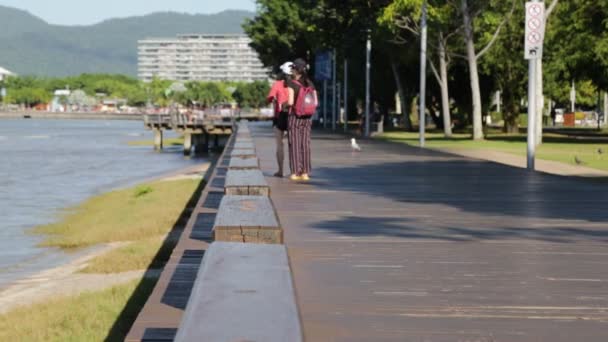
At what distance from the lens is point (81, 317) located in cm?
1273

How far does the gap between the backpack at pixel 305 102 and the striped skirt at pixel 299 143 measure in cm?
27

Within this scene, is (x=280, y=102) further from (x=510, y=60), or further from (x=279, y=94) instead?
(x=510, y=60)

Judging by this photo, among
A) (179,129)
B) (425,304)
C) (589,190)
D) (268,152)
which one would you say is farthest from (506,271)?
(179,129)

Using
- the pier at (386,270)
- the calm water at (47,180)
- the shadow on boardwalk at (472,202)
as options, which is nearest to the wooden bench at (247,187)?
the pier at (386,270)

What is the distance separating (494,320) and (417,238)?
15.1 ft

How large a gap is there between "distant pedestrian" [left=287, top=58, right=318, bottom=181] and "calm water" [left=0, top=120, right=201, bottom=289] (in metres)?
4.57

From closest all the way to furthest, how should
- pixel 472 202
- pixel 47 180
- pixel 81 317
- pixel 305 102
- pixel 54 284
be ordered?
pixel 81 317
pixel 472 202
pixel 54 284
pixel 305 102
pixel 47 180

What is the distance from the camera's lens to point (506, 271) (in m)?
9.35

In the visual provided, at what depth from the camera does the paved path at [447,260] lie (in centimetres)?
705

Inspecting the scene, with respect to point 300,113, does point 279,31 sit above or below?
above

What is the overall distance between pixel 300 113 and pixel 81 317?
713cm

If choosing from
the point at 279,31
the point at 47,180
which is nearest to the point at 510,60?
the point at 47,180

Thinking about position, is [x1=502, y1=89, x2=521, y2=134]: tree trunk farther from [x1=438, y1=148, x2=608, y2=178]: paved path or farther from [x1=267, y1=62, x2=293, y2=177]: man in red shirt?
[x1=267, y1=62, x2=293, y2=177]: man in red shirt

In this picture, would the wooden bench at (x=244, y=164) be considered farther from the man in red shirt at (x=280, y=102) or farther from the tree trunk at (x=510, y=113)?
the tree trunk at (x=510, y=113)
